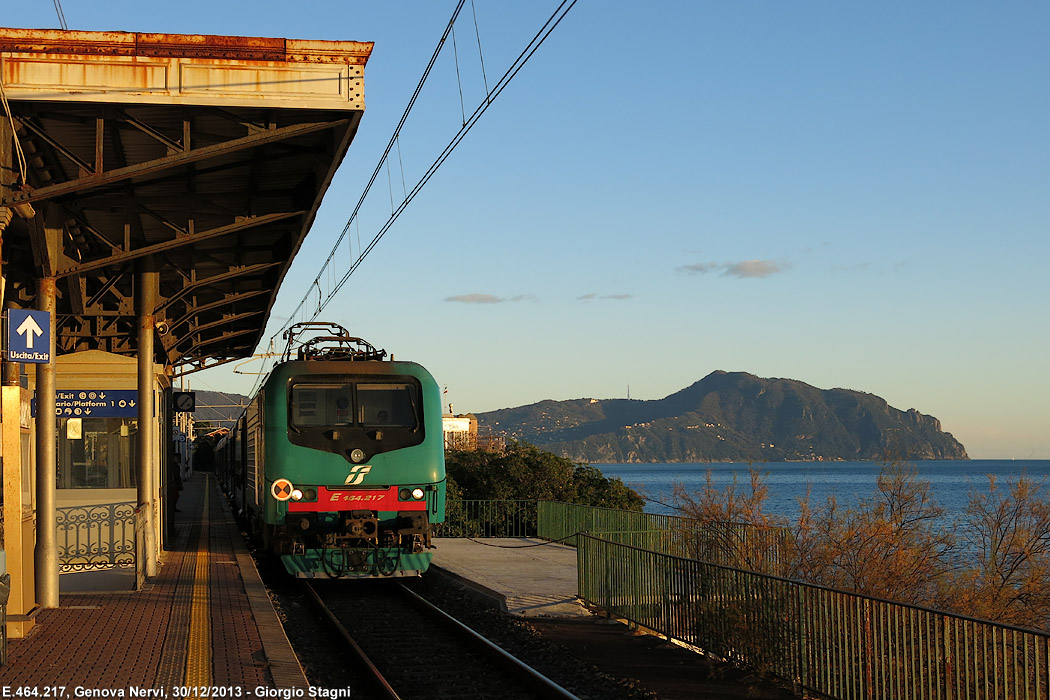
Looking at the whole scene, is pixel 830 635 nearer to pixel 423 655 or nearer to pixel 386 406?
pixel 423 655

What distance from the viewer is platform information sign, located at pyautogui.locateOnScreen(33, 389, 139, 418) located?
1522 cm

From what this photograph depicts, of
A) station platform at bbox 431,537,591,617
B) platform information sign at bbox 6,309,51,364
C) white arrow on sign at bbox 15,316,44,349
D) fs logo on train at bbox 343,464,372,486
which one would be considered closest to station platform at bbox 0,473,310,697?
fs logo on train at bbox 343,464,372,486

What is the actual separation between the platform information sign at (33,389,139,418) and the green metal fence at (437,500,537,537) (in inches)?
376

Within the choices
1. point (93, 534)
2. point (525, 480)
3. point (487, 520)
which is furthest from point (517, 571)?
point (525, 480)

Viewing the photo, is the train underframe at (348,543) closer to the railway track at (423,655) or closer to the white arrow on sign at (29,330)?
the railway track at (423,655)

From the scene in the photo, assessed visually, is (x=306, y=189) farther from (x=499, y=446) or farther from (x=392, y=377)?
(x=499, y=446)

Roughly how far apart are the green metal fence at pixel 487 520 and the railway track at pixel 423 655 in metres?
9.54

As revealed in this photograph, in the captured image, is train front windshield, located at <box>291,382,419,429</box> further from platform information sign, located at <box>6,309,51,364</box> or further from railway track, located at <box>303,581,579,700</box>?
platform information sign, located at <box>6,309,51,364</box>

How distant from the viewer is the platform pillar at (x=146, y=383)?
50.3ft

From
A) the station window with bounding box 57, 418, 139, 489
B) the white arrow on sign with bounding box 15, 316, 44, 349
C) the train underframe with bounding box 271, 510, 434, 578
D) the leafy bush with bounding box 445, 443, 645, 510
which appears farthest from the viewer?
the leafy bush with bounding box 445, 443, 645, 510

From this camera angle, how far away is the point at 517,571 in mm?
16516

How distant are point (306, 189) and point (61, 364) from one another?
4668 millimetres

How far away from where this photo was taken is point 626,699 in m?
8.80

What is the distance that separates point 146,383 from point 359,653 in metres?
7.04
